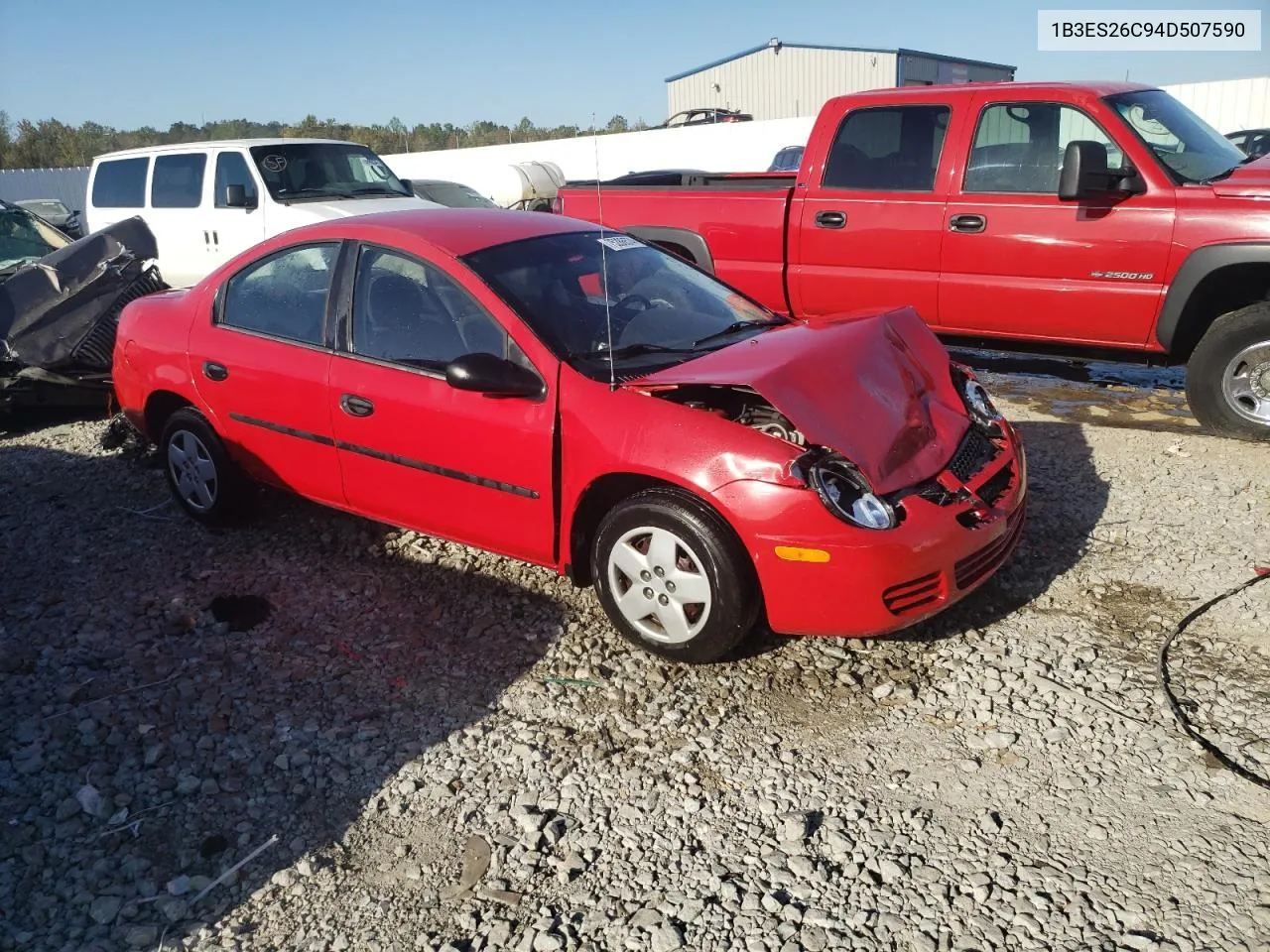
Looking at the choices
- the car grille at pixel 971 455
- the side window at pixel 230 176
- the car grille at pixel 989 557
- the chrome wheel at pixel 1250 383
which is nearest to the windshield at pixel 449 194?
the side window at pixel 230 176

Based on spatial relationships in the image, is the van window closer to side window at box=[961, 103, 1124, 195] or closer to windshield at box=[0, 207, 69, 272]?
windshield at box=[0, 207, 69, 272]

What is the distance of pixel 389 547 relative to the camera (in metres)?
5.05

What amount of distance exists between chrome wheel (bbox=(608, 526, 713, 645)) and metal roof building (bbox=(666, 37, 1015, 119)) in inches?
1229

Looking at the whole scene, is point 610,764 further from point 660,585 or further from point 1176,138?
point 1176,138

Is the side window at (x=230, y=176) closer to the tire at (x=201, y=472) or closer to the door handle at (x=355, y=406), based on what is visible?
the tire at (x=201, y=472)

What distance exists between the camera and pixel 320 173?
1059cm

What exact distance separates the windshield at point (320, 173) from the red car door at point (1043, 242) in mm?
6636

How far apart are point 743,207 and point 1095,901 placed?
535 cm

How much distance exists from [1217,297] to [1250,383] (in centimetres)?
54

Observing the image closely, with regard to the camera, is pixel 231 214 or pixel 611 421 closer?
pixel 611 421

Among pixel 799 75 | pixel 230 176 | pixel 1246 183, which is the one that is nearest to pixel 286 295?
pixel 1246 183

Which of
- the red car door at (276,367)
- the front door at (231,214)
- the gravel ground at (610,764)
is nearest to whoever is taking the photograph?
the gravel ground at (610,764)

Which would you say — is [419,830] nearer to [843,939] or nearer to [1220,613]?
[843,939]

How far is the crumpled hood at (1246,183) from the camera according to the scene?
18.0 feet
